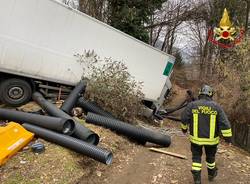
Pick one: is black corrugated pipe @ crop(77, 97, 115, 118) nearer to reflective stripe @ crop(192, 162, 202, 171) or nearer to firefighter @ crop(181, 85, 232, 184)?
firefighter @ crop(181, 85, 232, 184)

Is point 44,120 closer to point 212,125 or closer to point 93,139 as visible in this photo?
point 93,139

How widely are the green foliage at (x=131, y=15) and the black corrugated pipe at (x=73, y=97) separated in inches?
331

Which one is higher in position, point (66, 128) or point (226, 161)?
point (66, 128)

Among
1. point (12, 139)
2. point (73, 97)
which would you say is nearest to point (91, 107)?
point (73, 97)

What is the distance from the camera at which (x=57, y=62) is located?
1059 cm

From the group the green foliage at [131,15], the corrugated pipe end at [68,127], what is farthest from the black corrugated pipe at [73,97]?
the green foliage at [131,15]

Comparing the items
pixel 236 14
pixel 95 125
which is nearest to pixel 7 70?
pixel 95 125

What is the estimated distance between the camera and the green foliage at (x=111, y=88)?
35.0 ft

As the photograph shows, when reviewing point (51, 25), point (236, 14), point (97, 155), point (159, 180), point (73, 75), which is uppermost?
point (236, 14)

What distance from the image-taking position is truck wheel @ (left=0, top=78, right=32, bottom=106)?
10.0 metres

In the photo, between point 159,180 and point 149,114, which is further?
point 149,114

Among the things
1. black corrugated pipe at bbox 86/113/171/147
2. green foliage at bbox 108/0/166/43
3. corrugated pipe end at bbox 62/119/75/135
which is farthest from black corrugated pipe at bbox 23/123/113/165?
green foliage at bbox 108/0/166/43

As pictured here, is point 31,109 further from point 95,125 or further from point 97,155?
point 97,155

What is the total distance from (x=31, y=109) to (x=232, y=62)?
10322 millimetres
